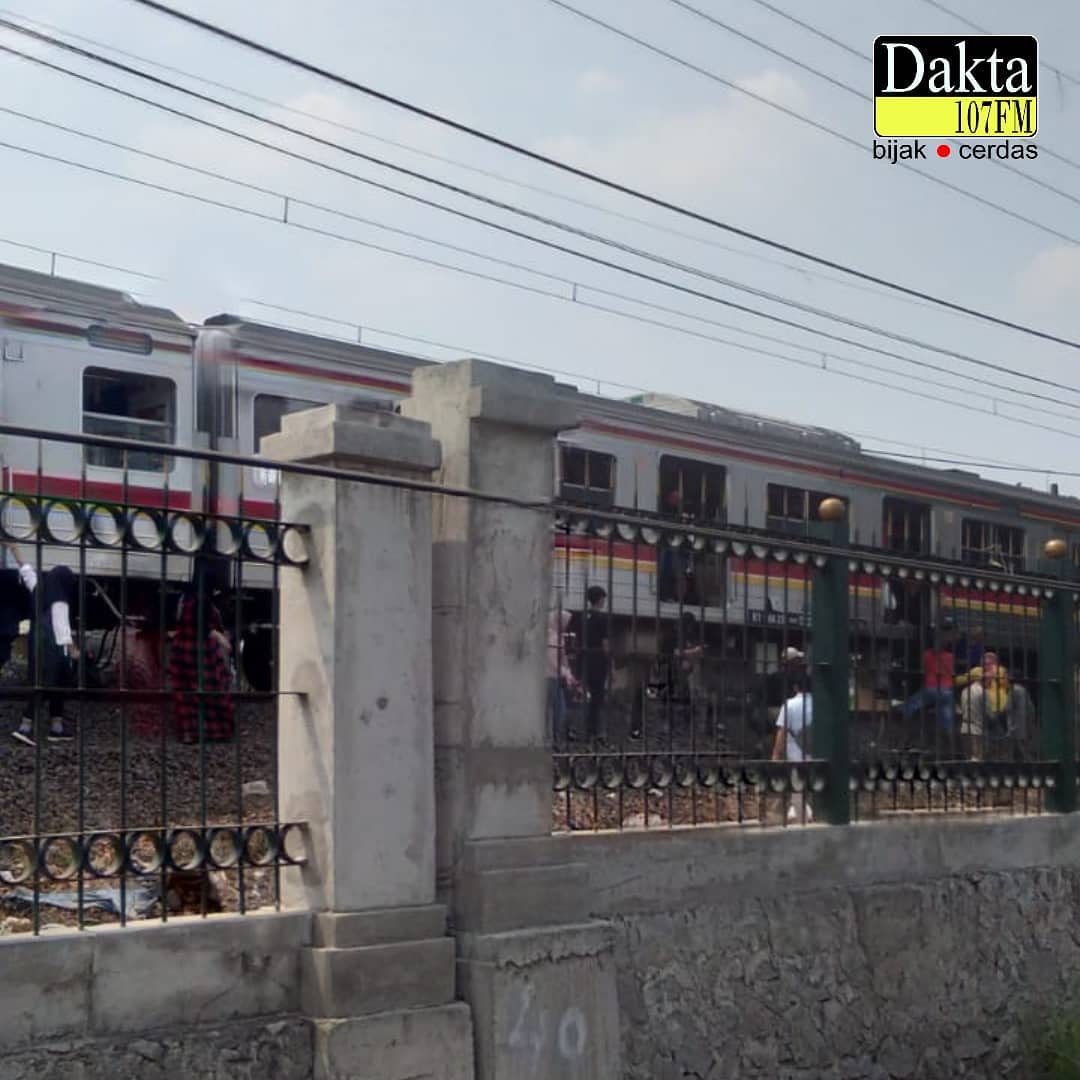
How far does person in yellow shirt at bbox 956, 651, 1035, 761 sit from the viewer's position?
870 centimetres

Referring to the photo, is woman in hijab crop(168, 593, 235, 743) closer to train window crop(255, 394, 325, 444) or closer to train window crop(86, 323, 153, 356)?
train window crop(86, 323, 153, 356)

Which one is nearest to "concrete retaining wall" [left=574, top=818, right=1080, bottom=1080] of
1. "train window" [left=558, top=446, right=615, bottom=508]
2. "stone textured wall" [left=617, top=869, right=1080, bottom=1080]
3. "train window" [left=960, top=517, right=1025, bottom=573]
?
"stone textured wall" [left=617, top=869, right=1080, bottom=1080]

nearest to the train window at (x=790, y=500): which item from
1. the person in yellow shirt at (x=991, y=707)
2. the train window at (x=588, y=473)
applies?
the train window at (x=588, y=473)

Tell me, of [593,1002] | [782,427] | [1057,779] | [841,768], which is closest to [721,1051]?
[593,1002]

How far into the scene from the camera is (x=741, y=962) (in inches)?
274

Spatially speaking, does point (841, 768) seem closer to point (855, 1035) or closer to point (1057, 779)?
point (855, 1035)

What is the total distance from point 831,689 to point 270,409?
28.5 ft

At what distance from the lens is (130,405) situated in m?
14.9

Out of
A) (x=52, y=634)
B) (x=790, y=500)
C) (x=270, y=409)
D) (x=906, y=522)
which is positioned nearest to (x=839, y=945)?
(x=52, y=634)

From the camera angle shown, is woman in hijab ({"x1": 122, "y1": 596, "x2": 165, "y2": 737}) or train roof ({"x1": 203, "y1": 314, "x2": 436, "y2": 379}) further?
train roof ({"x1": 203, "y1": 314, "x2": 436, "y2": 379})

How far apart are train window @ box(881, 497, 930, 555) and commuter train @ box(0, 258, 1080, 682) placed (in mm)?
29

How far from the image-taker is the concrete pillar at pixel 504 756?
5895 millimetres

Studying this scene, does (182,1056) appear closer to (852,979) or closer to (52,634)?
(52,634)

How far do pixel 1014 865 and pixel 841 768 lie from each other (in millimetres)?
1619
